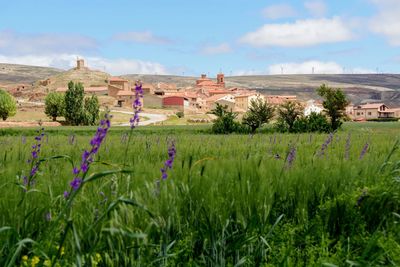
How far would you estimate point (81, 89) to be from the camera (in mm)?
79188

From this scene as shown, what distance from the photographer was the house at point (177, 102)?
128 metres

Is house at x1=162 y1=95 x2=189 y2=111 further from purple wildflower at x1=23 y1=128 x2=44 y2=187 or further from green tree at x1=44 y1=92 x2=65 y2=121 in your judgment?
purple wildflower at x1=23 y1=128 x2=44 y2=187

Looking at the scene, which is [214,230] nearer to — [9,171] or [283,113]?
[9,171]

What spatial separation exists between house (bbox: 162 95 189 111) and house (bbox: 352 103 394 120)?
177 ft

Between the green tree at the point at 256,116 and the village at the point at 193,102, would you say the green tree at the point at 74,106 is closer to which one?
the green tree at the point at 256,116

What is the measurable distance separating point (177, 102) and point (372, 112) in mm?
63391

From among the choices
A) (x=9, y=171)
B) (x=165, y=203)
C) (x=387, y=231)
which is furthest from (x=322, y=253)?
(x=9, y=171)

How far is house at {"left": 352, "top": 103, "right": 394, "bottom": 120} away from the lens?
144 m

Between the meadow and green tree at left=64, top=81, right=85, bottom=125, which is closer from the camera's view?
the meadow

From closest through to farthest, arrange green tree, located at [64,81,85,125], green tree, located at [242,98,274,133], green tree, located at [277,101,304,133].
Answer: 1. green tree, located at [277,101,304,133]
2. green tree, located at [242,98,274,133]
3. green tree, located at [64,81,85,125]

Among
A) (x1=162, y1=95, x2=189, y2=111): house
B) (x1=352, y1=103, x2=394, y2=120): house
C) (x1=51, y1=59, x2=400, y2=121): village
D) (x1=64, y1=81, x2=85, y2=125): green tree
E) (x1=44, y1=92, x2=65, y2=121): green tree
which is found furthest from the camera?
(x1=352, y1=103, x2=394, y2=120): house

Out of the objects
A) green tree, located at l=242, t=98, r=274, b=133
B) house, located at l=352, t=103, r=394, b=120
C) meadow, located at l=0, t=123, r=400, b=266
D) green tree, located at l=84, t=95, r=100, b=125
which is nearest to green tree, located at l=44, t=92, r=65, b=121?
green tree, located at l=84, t=95, r=100, b=125

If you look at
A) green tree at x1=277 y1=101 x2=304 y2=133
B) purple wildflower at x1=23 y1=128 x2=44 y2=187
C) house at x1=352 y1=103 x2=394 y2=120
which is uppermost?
purple wildflower at x1=23 y1=128 x2=44 y2=187

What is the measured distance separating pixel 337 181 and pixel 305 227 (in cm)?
94
